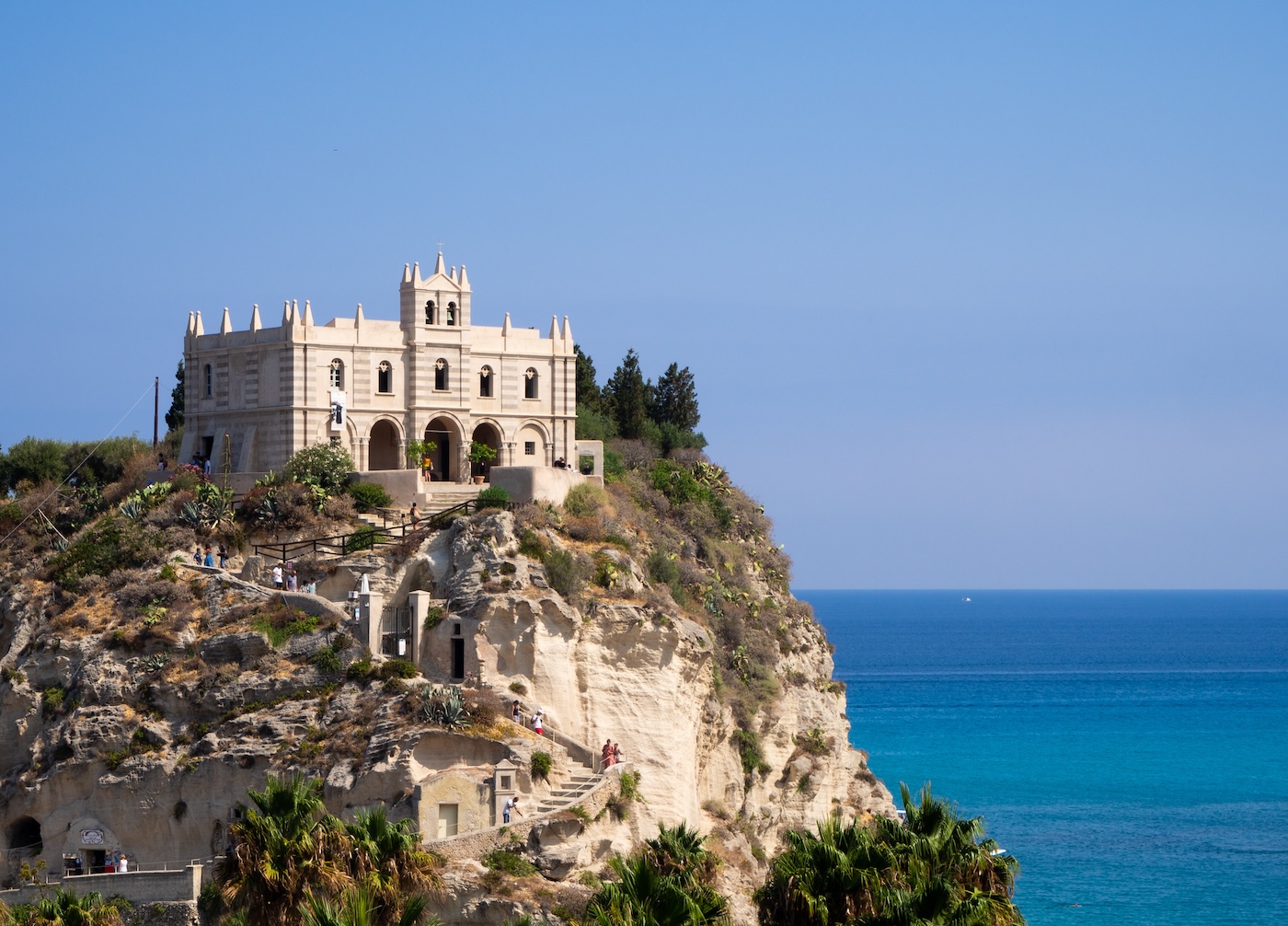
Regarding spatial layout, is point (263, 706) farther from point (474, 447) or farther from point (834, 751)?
point (834, 751)

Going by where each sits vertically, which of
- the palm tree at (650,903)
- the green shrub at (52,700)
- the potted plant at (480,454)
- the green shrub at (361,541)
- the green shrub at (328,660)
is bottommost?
the palm tree at (650,903)

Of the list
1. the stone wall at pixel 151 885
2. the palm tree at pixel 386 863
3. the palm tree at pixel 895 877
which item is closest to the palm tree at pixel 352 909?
the palm tree at pixel 386 863

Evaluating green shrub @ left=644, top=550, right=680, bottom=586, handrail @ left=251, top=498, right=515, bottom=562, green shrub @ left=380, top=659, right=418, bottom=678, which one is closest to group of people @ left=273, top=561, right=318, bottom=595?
handrail @ left=251, top=498, right=515, bottom=562

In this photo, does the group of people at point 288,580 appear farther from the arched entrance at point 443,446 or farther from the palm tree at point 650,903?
the palm tree at point 650,903

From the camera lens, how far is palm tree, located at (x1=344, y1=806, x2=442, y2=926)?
38.9 meters

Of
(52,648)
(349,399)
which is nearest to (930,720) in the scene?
(349,399)

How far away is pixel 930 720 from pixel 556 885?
89896 mm

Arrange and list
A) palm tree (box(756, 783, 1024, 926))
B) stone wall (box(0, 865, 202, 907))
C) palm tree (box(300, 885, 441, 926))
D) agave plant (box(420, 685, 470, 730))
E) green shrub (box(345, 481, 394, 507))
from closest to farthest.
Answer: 1. palm tree (box(300, 885, 441, 926))
2. palm tree (box(756, 783, 1024, 926))
3. stone wall (box(0, 865, 202, 907))
4. agave plant (box(420, 685, 470, 730))
5. green shrub (box(345, 481, 394, 507))

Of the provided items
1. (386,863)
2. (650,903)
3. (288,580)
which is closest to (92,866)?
(288,580)

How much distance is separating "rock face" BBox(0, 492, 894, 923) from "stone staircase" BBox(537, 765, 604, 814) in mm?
246

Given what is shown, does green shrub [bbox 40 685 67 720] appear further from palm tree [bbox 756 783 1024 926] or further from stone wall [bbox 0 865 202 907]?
palm tree [bbox 756 783 1024 926]

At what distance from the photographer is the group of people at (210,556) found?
63.5 m

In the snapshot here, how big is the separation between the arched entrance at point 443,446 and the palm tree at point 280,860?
31152 millimetres

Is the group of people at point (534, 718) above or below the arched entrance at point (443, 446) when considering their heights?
below
